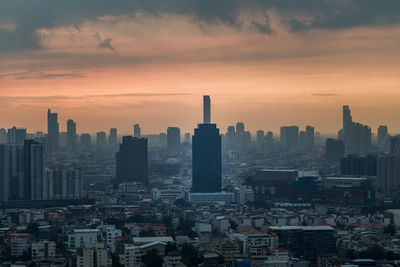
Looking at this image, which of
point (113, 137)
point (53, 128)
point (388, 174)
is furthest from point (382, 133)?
point (388, 174)

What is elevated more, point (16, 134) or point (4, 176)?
point (16, 134)

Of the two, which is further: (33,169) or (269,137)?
(269,137)

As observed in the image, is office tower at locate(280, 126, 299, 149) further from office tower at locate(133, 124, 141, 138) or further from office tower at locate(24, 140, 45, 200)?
office tower at locate(24, 140, 45, 200)

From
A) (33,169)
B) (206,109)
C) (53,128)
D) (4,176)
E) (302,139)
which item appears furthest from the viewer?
(302,139)

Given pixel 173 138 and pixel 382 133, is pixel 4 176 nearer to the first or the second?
pixel 173 138

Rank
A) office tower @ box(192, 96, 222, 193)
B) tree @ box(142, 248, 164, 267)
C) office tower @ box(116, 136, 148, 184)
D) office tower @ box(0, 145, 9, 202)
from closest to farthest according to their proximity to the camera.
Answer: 1. tree @ box(142, 248, 164, 267)
2. office tower @ box(0, 145, 9, 202)
3. office tower @ box(192, 96, 222, 193)
4. office tower @ box(116, 136, 148, 184)

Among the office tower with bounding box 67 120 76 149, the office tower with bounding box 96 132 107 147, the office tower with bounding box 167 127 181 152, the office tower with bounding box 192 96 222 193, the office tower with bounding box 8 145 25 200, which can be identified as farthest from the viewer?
the office tower with bounding box 96 132 107 147

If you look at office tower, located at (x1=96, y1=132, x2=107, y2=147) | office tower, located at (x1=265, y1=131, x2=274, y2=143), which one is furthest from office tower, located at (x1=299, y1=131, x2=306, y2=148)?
office tower, located at (x1=96, y1=132, x2=107, y2=147)

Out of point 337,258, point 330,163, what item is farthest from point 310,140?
point 337,258
